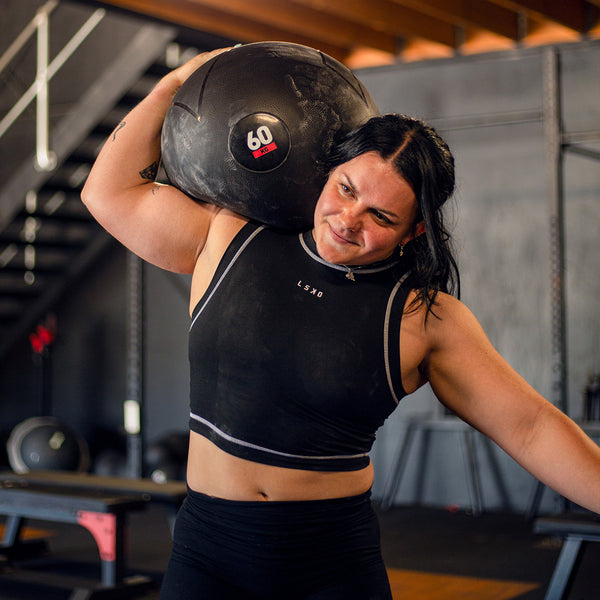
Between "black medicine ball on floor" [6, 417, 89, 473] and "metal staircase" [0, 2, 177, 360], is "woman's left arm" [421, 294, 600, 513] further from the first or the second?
"black medicine ball on floor" [6, 417, 89, 473]

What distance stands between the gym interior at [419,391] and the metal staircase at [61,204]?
0.02 metres

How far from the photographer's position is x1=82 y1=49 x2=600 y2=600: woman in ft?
4.46

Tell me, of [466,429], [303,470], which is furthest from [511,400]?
[466,429]

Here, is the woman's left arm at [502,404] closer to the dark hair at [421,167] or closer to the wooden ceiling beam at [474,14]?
the dark hair at [421,167]

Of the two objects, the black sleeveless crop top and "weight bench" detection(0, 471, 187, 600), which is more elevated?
the black sleeveless crop top

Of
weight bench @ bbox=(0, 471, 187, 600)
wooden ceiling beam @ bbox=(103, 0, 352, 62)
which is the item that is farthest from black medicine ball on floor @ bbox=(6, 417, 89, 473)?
wooden ceiling beam @ bbox=(103, 0, 352, 62)

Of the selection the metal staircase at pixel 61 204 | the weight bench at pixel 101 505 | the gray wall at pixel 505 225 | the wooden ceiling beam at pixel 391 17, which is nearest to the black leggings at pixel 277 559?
the weight bench at pixel 101 505

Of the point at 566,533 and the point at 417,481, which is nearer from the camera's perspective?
the point at 566,533

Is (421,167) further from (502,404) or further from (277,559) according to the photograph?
(277,559)

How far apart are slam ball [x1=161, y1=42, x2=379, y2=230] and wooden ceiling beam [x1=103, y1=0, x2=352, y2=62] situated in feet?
11.5

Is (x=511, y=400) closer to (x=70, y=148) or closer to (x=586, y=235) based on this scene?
(x=586, y=235)

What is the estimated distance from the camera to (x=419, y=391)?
5.89 meters

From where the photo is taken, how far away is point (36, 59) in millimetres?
7871

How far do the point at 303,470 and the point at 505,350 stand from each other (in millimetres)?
4402
